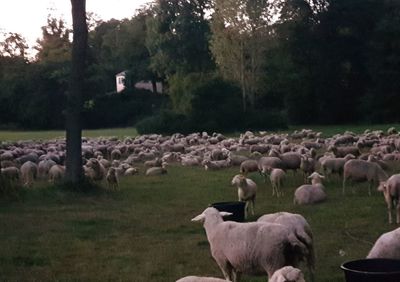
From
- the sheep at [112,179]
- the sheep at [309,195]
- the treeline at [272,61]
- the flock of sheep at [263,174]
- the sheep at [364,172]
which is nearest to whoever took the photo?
the flock of sheep at [263,174]

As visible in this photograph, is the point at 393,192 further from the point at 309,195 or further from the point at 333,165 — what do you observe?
the point at 333,165

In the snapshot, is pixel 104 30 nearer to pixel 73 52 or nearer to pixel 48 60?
pixel 48 60

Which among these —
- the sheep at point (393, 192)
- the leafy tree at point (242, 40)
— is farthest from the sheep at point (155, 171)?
the leafy tree at point (242, 40)

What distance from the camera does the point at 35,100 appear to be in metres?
69.9

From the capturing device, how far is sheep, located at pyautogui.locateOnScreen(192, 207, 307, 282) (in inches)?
285

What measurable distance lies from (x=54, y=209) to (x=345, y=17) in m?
45.2

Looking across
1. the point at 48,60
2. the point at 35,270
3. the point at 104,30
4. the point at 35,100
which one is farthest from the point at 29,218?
the point at 104,30

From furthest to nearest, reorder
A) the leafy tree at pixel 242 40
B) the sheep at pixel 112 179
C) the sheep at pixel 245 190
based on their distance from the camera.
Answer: the leafy tree at pixel 242 40 < the sheep at pixel 112 179 < the sheep at pixel 245 190

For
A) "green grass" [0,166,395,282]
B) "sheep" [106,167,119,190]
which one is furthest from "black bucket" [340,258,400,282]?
→ "sheep" [106,167,119,190]

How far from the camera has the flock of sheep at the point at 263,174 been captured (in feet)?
24.1

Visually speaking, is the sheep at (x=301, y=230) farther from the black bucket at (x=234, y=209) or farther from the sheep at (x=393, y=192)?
the sheep at (x=393, y=192)

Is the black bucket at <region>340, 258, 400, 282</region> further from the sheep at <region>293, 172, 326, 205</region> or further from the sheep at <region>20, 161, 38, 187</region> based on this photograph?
the sheep at <region>20, 161, 38, 187</region>

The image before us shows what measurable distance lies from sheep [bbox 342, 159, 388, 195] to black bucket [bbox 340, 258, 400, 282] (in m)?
9.04

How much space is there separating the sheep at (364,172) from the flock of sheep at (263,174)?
0.08ft
